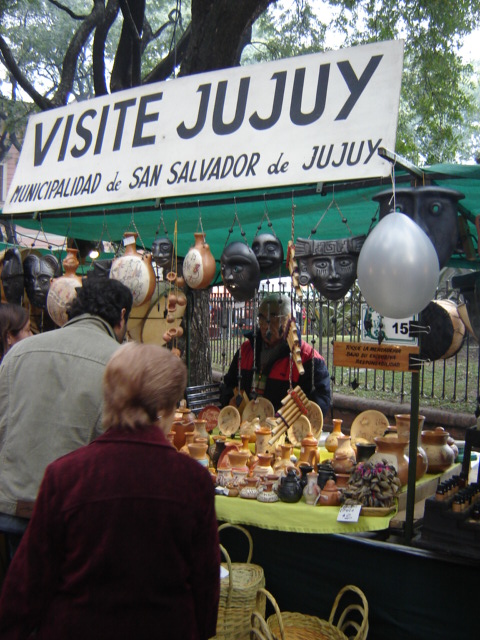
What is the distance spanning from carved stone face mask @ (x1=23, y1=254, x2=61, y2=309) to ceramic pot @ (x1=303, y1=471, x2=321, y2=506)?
240 centimetres

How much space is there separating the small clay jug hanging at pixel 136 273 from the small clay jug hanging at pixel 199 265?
24 cm

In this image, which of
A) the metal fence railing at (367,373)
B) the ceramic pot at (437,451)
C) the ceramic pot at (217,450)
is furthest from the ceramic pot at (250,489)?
the metal fence railing at (367,373)

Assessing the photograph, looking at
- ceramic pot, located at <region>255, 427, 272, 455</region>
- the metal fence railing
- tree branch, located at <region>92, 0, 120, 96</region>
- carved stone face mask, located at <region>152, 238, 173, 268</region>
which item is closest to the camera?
ceramic pot, located at <region>255, 427, 272, 455</region>

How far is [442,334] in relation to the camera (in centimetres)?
328

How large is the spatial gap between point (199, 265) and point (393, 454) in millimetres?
1491

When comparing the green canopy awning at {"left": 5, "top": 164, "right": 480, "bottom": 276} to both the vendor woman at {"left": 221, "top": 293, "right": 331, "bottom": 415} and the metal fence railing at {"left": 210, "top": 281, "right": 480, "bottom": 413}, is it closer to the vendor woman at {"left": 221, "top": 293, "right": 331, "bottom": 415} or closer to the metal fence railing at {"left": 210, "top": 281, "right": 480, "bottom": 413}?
the vendor woman at {"left": 221, "top": 293, "right": 331, "bottom": 415}

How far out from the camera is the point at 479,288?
2.58 m

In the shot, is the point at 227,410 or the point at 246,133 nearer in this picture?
the point at 246,133

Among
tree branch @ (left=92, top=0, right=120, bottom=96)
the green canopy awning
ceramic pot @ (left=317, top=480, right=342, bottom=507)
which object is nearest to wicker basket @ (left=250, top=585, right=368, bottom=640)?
ceramic pot @ (left=317, top=480, right=342, bottom=507)

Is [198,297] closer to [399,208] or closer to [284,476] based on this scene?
[284,476]

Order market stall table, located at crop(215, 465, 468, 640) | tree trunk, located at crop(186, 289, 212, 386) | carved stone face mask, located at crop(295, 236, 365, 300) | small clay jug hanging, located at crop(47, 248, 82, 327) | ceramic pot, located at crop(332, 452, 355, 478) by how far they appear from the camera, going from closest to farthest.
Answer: market stall table, located at crop(215, 465, 468, 640) < carved stone face mask, located at crop(295, 236, 365, 300) < ceramic pot, located at crop(332, 452, 355, 478) < small clay jug hanging, located at crop(47, 248, 82, 327) < tree trunk, located at crop(186, 289, 212, 386)

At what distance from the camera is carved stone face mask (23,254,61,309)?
13.8ft

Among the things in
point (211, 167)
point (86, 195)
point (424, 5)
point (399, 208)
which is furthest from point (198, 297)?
point (424, 5)

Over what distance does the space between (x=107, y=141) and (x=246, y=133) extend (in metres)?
1.02
